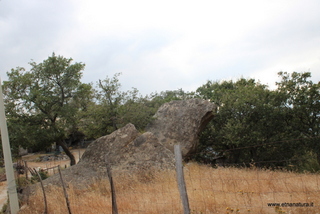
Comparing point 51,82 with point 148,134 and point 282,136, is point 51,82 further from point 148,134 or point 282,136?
point 282,136

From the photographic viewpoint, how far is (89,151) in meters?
13.4

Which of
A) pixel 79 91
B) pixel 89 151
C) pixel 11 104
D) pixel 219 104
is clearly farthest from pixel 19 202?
pixel 219 104

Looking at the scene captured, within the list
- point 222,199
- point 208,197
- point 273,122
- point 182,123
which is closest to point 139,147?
point 182,123

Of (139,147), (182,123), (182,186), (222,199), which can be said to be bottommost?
(222,199)

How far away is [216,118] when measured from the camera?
19188 mm

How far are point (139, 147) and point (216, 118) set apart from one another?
781cm

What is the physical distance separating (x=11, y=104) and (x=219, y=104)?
14013mm

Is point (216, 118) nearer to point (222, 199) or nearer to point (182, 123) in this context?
point (182, 123)

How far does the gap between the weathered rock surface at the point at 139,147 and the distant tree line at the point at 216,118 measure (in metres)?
2.16

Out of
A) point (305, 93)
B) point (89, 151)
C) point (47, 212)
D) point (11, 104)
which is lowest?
point (47, 212)

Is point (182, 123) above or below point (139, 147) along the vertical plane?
above

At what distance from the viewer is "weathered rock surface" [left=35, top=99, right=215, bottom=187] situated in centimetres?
1211

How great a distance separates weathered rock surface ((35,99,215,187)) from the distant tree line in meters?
2.16

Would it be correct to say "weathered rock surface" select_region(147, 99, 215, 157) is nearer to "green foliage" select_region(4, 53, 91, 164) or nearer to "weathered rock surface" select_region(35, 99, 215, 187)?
"weathered rock surface" select_region(35, 99, 215, 187)
